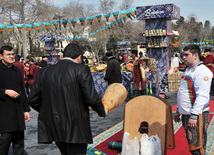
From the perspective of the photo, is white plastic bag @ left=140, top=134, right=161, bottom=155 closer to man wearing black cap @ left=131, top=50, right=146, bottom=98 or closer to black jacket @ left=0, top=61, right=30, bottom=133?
black jacket @ left=0, top=61, right=30, bottom=133

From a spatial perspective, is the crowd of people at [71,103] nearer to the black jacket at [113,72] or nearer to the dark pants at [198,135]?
the dark pants at [198,135]

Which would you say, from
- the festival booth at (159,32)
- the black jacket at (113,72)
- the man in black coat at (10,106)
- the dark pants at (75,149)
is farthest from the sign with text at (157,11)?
the dark pants at (75,149)

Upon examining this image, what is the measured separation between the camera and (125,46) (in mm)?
27609

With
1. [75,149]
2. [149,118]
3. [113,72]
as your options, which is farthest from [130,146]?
[113,72]

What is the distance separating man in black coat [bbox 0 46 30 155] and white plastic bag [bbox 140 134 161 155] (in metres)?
1.91

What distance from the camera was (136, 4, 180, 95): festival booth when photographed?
13875 mm

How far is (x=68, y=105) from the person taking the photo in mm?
3170

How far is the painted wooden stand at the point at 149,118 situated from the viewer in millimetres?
4781

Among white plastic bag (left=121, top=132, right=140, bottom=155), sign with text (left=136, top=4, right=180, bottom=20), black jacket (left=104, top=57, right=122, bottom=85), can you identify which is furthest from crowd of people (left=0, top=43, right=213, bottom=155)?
sign with text (left=136, top=4, right=180, bottom=20)

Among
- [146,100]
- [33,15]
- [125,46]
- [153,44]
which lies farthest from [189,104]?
[33,15]

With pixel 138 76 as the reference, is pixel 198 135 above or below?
below

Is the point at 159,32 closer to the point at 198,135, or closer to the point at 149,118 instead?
the point at 149,118

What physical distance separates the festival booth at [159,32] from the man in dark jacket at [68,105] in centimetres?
1084

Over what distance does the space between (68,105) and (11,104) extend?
1.68 m
